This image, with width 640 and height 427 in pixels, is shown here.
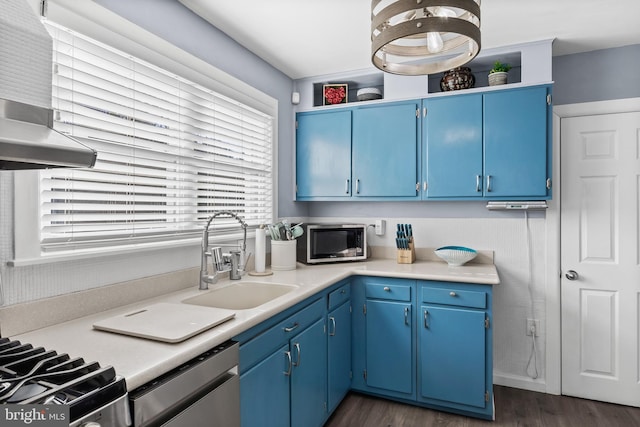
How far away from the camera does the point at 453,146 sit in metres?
2.83

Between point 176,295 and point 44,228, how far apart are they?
0.72 metres

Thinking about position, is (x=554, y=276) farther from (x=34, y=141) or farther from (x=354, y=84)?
(x=34, y=141)

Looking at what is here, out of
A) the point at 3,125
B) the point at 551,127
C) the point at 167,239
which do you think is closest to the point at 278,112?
the point at 167,239

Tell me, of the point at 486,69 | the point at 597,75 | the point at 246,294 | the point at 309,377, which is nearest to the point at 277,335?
the point at 309,377

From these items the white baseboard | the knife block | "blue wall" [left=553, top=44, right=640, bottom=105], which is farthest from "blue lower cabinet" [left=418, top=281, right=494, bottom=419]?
"blue wall" [left=553, top=44, right=640, bottom=105]

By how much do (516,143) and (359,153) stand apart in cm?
114

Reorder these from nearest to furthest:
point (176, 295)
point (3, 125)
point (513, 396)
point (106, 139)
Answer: point (3, 125) → point (106, 139) → point (176, 295) → point (513, 396)

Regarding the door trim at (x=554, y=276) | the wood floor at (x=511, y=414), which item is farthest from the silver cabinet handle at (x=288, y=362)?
Result: the door trim at (x=554, y=276)

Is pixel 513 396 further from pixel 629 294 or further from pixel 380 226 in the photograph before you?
pixel 380 226

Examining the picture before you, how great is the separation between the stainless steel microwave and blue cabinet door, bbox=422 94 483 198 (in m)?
0.64

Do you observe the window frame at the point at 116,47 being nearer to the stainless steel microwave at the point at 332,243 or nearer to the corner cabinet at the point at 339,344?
the stainless steel microwave at the point at 332,243

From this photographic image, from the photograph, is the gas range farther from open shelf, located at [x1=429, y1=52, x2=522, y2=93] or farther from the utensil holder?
open shelf, located at [x1=429, y1=52, x2=522, y2=93]

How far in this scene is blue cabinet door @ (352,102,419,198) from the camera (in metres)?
2.97

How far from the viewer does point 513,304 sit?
9.61 feet
